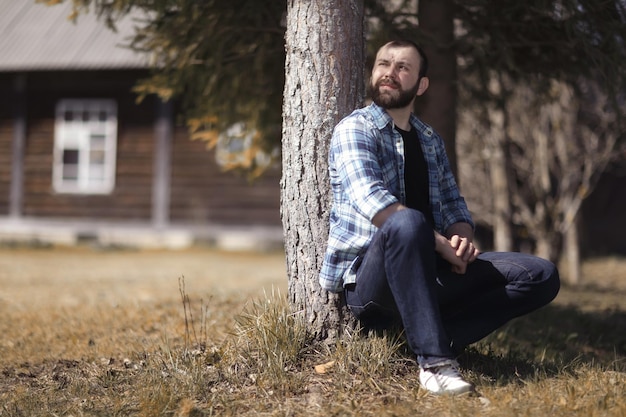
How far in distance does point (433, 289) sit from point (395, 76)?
1158mm

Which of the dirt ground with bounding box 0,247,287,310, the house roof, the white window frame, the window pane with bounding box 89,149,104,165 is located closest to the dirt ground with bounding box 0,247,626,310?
the dirt ground with bounding box 0,247,287,310

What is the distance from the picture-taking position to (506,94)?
7.30 metres

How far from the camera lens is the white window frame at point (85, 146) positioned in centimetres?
1648

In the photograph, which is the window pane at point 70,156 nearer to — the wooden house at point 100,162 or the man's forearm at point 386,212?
the wooden house at point 100,162

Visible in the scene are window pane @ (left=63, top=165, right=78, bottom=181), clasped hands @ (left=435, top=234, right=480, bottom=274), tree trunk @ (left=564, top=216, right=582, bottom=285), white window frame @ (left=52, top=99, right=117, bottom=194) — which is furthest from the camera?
window pane @ (left=63, top=165, right=78, bottom=181)

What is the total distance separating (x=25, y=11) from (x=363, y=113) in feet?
54.3

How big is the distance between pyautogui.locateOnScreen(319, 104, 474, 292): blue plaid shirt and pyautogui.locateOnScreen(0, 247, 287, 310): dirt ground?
9.08 ft

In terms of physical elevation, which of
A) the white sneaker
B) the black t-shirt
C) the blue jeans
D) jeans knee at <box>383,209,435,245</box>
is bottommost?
A: the white sneaker

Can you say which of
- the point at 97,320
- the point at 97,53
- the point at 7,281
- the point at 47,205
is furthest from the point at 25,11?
the point at 97,320

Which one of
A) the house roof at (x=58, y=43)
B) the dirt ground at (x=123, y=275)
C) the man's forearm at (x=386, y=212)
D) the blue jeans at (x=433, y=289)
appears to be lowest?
the dirt ground at (x=123, y=275)

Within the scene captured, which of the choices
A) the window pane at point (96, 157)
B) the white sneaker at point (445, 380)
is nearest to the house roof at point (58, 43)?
the window pane at point (96, 157)

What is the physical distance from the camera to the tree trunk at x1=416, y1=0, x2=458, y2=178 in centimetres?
642

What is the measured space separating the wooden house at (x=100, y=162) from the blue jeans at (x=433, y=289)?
36.4 ft

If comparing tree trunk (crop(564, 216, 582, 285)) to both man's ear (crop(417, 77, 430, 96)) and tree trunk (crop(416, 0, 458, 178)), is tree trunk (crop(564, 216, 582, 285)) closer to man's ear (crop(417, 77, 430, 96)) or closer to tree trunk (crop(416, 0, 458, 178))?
tree trunk (crop(416, 0, 458, 178))
